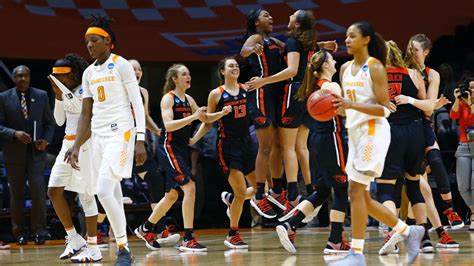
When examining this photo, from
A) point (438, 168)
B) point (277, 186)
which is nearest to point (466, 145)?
point (438, 168)

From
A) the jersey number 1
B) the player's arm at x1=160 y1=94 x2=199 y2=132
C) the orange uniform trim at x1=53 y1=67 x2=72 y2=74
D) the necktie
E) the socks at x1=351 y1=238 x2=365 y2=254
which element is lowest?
the socks at x1=351 y1=238 x2=365 y2=254

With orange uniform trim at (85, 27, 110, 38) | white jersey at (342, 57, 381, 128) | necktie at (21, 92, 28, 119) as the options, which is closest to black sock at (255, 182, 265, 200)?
orange uniform trim at (85, 27, 110, 38)

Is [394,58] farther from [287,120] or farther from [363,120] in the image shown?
[287,120]

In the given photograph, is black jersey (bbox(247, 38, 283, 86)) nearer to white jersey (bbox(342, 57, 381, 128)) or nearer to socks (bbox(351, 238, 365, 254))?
white jersey (bbox(342, 57, 381, 128))

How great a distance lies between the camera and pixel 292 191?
9.16 metres

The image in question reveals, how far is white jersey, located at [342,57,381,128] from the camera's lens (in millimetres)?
6297

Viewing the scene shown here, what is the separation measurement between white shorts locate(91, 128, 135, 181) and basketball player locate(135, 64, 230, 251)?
5.86 ft

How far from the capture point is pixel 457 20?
12812 millimetres

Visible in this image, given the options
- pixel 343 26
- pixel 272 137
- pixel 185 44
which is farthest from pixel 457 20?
pixel 272 137

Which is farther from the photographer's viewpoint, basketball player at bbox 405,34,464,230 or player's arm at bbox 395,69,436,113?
basketball player at bbox 405,34,464,230

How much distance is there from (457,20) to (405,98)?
5.81m

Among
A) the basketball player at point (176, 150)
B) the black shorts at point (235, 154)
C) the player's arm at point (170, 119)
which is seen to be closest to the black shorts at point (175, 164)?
the basketball player at point (176, 150)

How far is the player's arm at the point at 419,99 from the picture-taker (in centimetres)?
744

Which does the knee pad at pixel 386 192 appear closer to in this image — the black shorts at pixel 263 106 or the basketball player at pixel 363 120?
the basketball player at pixel 363 120
